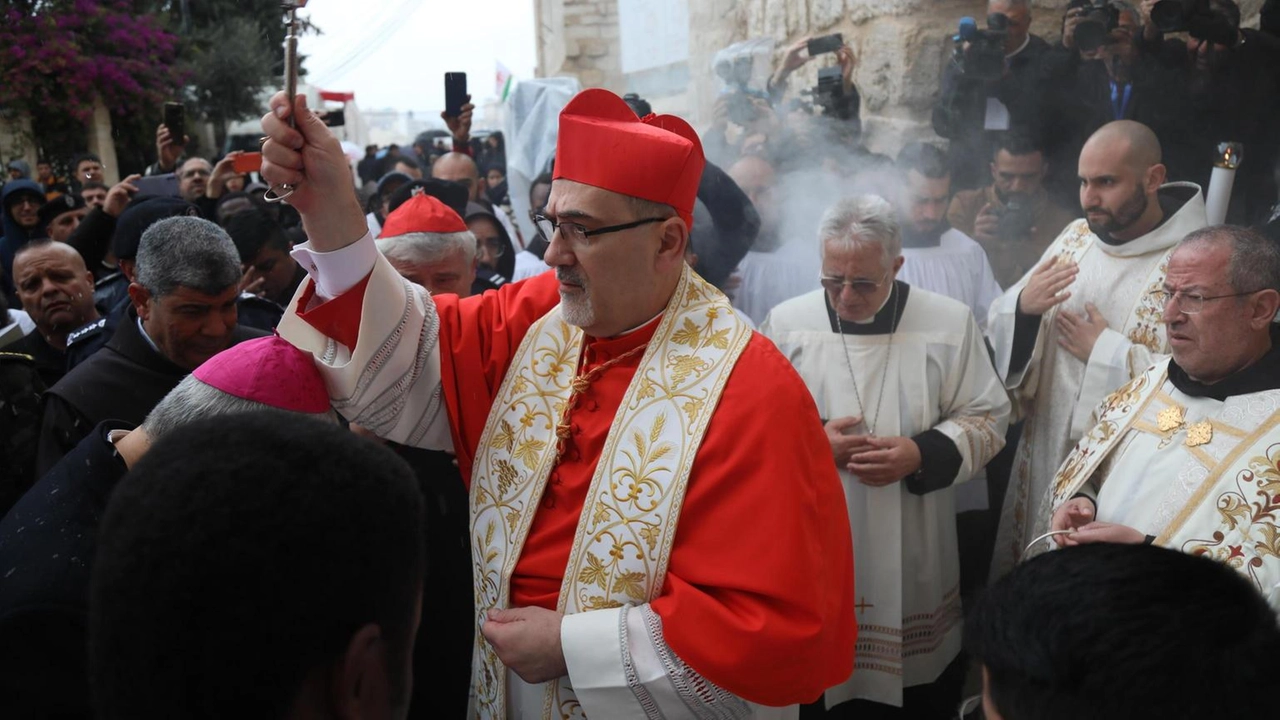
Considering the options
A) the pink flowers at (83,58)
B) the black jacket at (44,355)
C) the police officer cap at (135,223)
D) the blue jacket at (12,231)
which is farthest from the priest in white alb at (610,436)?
the pink flowers at (83,58)

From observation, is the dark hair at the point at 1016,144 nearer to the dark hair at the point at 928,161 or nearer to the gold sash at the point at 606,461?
the dark hair at the point at 928,161

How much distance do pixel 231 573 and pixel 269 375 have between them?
1.07 m

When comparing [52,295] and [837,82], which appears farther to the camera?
[837,82]

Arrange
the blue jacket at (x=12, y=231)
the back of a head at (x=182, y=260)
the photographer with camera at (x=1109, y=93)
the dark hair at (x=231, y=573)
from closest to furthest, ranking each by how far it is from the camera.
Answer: the dark hair at (x=231, y=573), the back of a head at (x=182, y=260), the photographer with camera at (x=1109, y=93), the blue jacket at (x=12, y=231)

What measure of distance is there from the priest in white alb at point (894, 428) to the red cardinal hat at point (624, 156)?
1416 millimetres

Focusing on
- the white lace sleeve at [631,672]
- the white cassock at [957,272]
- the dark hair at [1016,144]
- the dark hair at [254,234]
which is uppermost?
the dark hair at [1016,144]

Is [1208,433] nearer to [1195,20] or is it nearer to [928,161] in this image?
[1195,20]

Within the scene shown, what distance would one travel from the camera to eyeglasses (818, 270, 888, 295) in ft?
11.6

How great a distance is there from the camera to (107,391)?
114 inches

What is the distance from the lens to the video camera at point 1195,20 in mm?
3672

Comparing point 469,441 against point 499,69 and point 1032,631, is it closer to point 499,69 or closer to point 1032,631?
point 1032,631

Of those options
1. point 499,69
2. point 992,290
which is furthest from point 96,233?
point 499,69

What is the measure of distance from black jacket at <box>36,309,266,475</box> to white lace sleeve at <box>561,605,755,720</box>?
64.5 inches

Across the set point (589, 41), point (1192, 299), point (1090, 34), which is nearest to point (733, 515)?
point (1192, 299)
